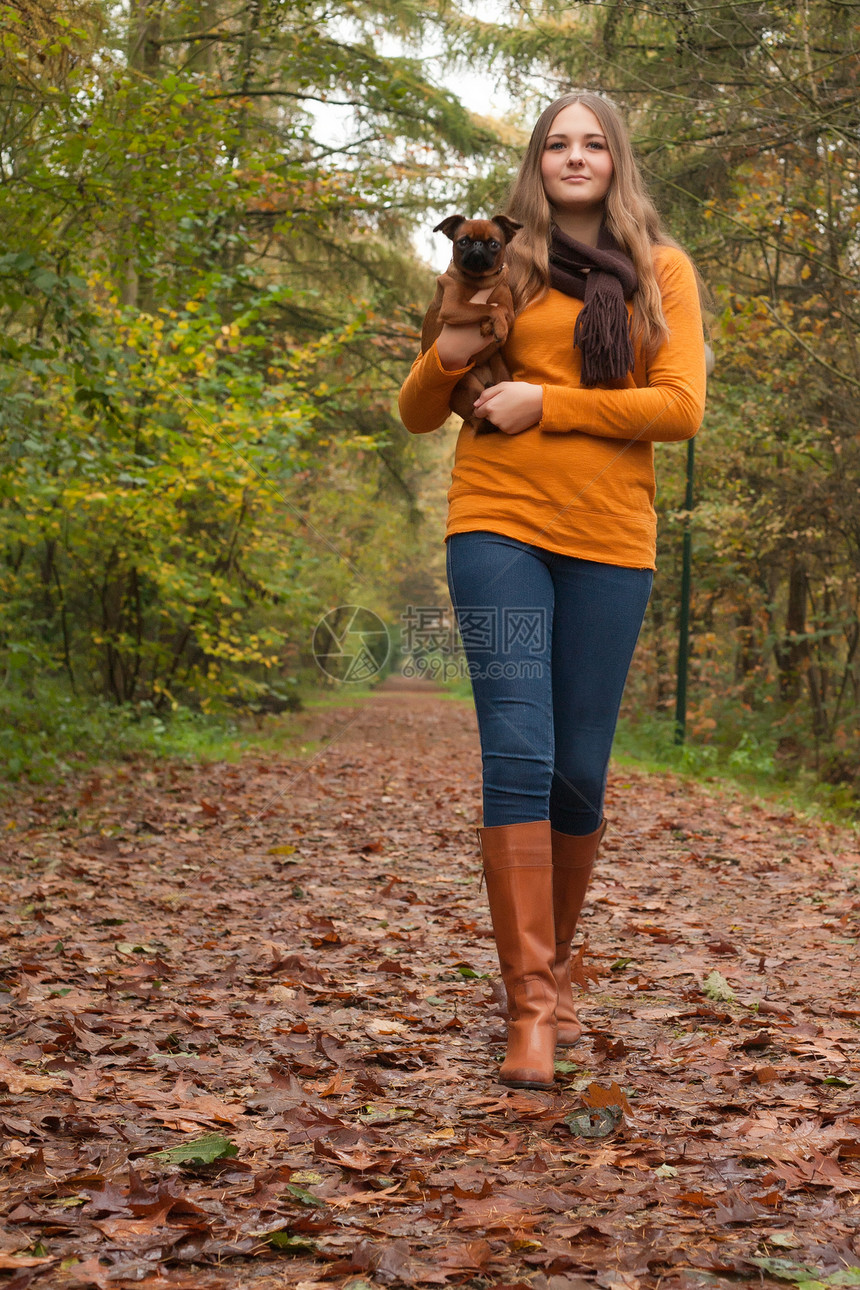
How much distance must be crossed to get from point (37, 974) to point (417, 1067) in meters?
1.32

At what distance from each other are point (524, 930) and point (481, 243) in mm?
1644

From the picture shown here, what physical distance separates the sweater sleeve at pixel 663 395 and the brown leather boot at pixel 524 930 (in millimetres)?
952

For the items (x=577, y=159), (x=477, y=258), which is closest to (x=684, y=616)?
(x=577, y=159)

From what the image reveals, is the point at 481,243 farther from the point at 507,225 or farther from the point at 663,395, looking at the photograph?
the point at 663,395

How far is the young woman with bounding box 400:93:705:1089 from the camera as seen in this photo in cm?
258

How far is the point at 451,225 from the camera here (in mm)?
2797

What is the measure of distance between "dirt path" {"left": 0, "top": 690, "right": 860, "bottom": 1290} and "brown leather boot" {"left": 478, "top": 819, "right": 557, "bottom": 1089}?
13 cm

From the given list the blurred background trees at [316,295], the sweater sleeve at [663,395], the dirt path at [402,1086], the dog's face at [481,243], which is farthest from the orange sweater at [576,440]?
the blurred background trees at [316,295]

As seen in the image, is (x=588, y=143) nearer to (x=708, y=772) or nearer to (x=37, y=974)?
(x=37, y=974)

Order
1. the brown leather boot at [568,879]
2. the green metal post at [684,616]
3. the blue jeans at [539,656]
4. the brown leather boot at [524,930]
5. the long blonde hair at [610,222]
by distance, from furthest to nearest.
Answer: the green metal post at [684,616], the brown leather boot at [568,879], the long blonde hair at [610,222], the blue jeans at [539,656], the brown leather boot at [524,930]

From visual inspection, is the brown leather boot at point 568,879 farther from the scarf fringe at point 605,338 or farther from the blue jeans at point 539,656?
the scarf fringe at point 605,338

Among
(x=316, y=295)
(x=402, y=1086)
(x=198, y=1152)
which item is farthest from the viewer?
(x=316, y=295)

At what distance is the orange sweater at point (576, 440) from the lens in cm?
260

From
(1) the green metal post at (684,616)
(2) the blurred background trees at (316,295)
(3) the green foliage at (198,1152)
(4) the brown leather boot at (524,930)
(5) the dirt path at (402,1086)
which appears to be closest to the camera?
(5) the dirt path at (402,1086)
